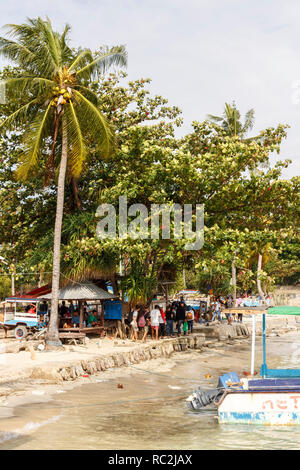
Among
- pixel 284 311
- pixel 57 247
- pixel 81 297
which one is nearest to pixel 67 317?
pixel 81 297

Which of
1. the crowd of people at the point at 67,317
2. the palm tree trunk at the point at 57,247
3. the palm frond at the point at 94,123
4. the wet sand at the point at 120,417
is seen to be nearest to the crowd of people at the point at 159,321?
the crowd of people at the point at 67,317

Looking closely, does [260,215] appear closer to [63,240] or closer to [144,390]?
[63,240]

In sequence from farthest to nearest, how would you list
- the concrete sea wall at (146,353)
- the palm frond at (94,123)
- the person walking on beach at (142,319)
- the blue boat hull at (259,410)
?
the person walking on beach at (142,319) < the palm frond at (94,123) < the concrete sea wall at (146,353) < the blue boat hull at (259,410)

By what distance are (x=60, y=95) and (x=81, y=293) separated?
25.6 feet

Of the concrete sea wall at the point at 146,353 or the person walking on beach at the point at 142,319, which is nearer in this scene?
the concrete sea wall at the point at 146,353

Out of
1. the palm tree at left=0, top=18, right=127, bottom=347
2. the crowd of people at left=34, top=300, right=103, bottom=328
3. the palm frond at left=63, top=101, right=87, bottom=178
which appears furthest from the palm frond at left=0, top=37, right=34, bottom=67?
the crowd of people at left=34, top=300, right=103, bottom=328

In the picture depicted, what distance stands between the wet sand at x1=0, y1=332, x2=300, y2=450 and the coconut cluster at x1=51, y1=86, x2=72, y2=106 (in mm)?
9806

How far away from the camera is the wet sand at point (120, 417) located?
34.4ft

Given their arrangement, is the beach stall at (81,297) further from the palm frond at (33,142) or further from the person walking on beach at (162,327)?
the palm frond at (33,142)

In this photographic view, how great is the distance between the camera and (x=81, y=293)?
846 inches

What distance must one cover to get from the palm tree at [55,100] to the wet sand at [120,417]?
174 inches

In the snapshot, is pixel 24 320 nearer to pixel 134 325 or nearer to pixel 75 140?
pixel 134 325

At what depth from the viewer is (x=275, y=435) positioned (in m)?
11.5
